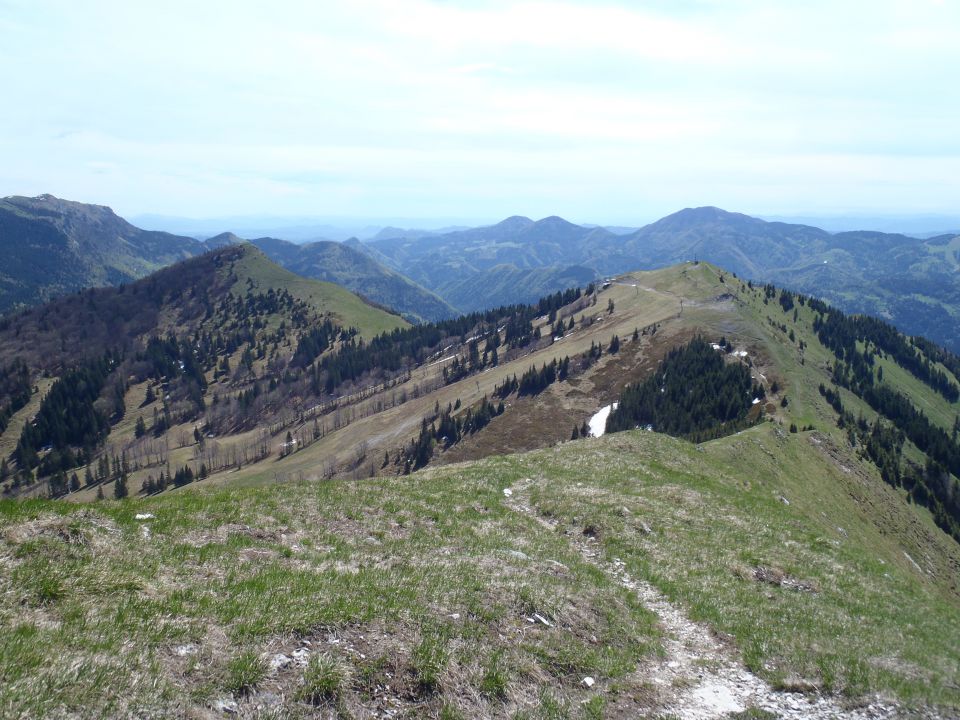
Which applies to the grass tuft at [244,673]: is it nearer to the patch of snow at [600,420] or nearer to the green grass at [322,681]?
the green grass at [322,681]

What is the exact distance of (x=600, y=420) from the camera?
125 metres

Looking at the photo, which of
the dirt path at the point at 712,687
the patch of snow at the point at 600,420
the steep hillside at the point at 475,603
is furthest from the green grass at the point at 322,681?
the patch of snow at the point at 600,420

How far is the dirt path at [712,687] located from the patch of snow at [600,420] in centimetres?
10259

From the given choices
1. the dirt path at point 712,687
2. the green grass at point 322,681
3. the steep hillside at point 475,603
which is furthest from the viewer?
the dirt path at point 712,687

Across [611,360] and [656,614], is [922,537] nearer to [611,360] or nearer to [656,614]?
[656,614]

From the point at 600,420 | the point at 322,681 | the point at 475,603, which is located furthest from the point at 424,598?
the point at 600,420

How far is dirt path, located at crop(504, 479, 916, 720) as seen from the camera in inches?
504

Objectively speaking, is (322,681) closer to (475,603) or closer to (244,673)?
(244,673)

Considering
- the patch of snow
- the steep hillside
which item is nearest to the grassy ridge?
the steep hillside

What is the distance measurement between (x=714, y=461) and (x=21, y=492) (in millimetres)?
234031

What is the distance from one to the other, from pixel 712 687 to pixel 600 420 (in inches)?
4478

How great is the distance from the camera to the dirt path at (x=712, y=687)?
1279cm

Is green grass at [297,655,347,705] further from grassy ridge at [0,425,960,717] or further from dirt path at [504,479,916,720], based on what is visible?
dirt path at [504,479,916,720]

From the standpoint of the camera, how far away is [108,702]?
8828 mm
